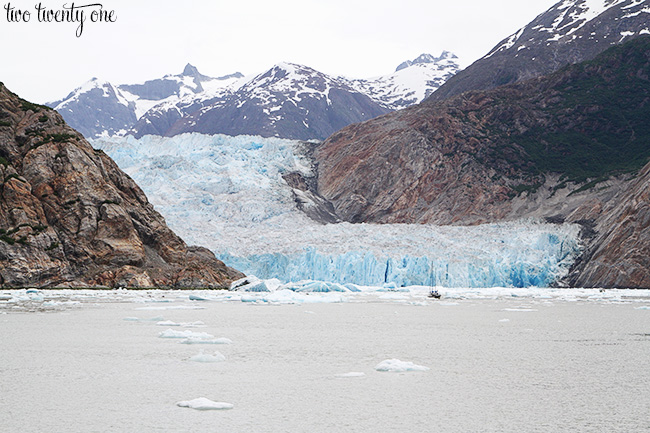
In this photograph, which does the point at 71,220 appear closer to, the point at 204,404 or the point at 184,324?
the point at 184,324

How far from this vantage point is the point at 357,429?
275 inches

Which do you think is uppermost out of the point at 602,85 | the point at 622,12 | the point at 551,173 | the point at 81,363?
the point at 622,12

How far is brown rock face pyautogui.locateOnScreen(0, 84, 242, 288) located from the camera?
115ft

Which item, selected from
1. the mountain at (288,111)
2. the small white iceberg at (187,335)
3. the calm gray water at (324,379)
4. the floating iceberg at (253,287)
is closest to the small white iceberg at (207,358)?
the calm gray water at (324,379)

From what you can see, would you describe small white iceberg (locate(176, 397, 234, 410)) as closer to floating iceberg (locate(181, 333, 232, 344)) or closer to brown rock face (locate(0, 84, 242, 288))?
floating iceberg (locate(181, 333, 232, 344))

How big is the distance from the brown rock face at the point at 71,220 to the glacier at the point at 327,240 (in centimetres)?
918

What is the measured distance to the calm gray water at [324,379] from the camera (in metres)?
7.30

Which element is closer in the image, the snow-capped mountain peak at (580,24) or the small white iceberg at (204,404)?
the small white iceberg at (204,404)

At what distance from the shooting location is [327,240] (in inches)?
2094

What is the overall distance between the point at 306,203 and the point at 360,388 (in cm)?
6643

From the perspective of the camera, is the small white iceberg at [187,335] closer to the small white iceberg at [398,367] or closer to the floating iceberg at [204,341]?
the floating iceberg at [204,341]

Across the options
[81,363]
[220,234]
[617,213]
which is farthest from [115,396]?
[617,213]

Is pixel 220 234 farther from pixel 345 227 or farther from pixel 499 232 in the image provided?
pixel 499 232

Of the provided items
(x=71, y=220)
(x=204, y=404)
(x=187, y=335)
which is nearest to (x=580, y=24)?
(x=71, y=220)
